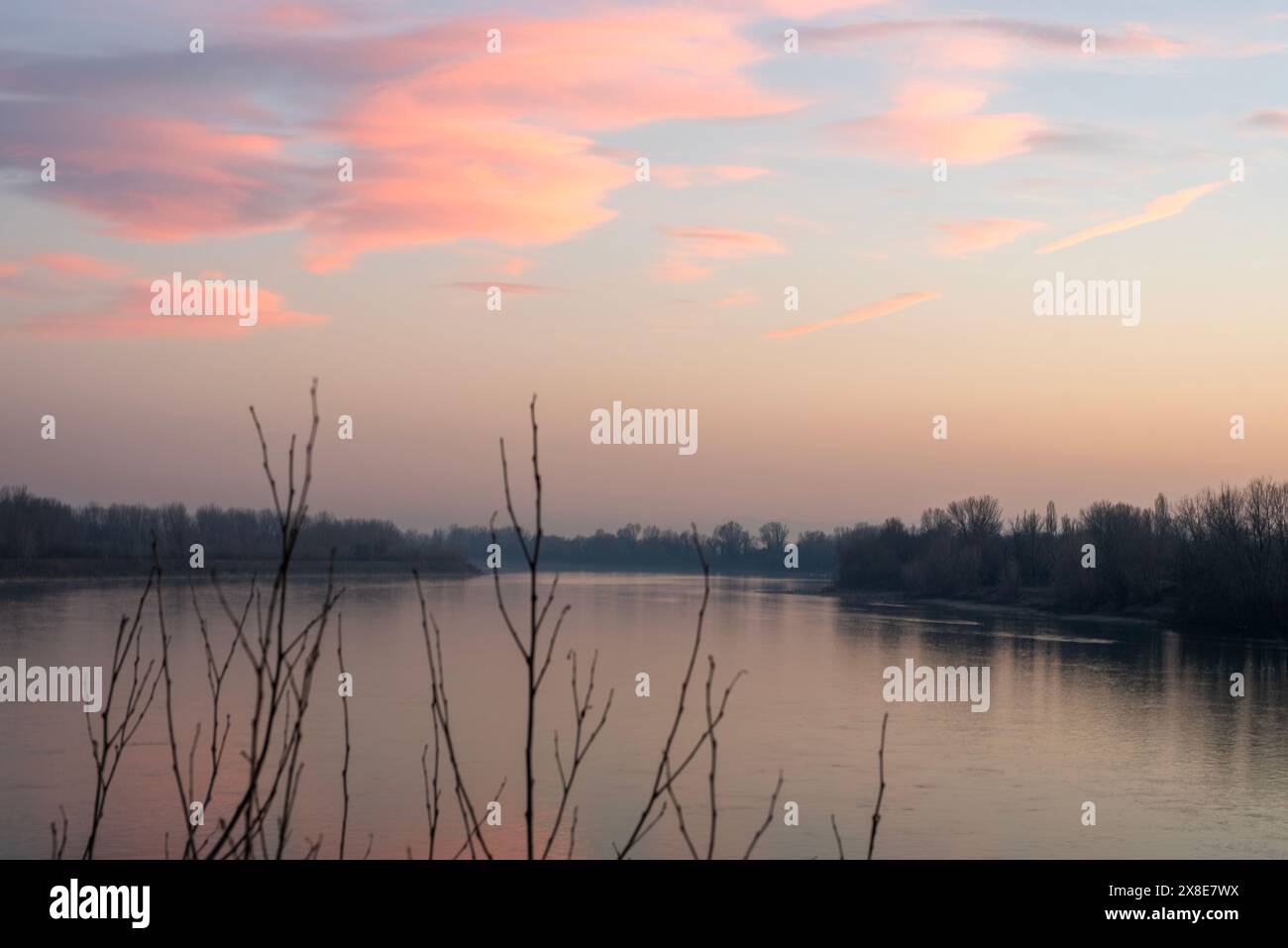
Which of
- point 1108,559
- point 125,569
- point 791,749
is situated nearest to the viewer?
point 791,749

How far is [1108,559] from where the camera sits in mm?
49750

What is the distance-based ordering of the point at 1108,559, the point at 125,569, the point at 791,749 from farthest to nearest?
1. the point at 125,569
2. the point at 1108,559
3. the point at 791,749

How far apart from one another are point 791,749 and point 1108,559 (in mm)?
36393

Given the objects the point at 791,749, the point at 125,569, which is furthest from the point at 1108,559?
the point at 125,569

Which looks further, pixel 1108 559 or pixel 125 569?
pixel 125 569

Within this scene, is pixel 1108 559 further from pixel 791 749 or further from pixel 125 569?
pixel 125 569

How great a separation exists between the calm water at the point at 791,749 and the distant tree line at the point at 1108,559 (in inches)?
346

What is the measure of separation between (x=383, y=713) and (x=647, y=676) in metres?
5.66

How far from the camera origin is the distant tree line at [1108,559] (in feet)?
135

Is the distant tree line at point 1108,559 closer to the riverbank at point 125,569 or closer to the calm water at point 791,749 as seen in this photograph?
the calm water at point 791,749

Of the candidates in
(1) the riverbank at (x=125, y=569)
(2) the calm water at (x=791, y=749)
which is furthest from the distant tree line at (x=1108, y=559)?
(1) the riverbank at (x=125, y=569)

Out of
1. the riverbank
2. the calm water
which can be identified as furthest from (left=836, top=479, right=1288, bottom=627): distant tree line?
the riverbank

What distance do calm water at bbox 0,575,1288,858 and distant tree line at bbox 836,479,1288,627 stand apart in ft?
28.8
